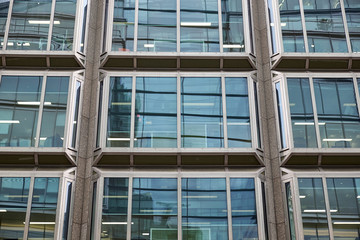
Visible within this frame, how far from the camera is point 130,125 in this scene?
17203mm

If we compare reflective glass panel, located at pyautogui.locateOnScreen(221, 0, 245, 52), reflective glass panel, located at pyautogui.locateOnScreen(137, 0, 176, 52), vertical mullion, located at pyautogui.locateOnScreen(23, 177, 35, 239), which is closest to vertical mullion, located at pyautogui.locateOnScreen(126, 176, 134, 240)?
vertical mullion, located at pyautogui.locateOnScreen(23, 177, 35, 239)

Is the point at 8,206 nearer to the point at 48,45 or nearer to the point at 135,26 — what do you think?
the point at 48,45

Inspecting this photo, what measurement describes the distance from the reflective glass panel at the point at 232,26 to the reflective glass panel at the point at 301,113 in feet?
7.63

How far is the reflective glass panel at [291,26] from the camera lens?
60.9ft

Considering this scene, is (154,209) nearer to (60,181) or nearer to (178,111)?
(60,181)

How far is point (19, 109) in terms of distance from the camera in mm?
17141

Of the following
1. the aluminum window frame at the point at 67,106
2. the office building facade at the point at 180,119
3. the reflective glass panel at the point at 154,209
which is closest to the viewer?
the reflective glass panel at the point at 154,209

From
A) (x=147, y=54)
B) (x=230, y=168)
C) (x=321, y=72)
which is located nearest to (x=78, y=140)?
(x=147, y=54)

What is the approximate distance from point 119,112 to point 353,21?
9245 millimetres

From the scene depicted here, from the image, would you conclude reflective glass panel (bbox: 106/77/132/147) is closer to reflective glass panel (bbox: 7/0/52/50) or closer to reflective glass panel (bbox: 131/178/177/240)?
reflective glass panel (bbox: 131/178/177/240)

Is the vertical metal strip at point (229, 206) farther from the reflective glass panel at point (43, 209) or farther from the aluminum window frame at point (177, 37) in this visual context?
the reflective glass panel at point (43, 209)

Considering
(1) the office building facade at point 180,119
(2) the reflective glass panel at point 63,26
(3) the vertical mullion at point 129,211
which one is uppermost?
(2) the reflective glass panel at point 63,26

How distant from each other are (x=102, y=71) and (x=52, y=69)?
1744 millimetres

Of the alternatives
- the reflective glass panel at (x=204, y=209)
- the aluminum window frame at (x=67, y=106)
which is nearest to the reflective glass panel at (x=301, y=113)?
the reflective glass panel at (x=204, y=209)
